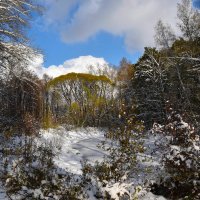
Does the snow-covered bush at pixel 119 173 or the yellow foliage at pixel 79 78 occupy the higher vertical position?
the yellow foliage at pixel 79 78

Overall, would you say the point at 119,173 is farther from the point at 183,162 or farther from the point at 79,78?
the point at 79,78

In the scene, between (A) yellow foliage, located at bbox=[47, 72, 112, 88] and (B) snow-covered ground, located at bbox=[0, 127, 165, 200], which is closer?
(B) snow-covered ground, located at bbox=[0, 127, 165, 200]

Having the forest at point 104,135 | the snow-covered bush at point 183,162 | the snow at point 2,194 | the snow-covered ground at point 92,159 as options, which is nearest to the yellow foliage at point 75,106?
the forest at point 104,135

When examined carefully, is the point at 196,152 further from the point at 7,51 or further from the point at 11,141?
the point at 7,51

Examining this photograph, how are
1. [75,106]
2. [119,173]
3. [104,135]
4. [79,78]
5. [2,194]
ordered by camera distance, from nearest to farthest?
[119,173] → [2,194] → [104,135] → [75,106] → [79,78]

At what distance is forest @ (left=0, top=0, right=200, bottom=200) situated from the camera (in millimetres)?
6504

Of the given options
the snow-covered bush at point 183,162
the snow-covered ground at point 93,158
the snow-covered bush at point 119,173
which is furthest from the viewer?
the snow-covered ground at point 93,158

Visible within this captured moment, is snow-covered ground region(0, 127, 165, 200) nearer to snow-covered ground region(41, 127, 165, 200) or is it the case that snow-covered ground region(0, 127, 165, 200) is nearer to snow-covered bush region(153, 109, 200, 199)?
snow-covered ground region(41, 127, 165, 200)

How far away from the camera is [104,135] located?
1698 cm

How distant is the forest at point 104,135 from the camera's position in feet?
21.3

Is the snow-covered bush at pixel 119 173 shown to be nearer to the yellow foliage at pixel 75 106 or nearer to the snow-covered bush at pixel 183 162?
the snow-covered bush at pixel 183 162

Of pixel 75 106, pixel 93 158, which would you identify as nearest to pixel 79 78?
pixel 75 106

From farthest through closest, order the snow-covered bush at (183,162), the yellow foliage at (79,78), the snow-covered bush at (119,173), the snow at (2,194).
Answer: the yellow foliage at (79,78)
the snow-covered bush at (183,162)
the snow at (2,194)
the snow-covered bush at (119,173)

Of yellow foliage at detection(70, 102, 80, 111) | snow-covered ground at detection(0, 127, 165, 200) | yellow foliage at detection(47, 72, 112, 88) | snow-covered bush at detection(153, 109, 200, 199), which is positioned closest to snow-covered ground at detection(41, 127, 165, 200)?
snow-covered ground at detection(0, 127, 165, 200)
